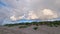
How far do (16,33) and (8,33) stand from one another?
1.87 metres

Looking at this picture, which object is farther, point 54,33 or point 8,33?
point 54,33

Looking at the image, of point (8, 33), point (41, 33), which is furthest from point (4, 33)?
point (41, 33)

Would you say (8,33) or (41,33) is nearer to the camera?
(8,33)

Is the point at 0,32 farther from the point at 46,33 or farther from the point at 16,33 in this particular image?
the point at 46,33

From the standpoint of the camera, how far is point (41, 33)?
39094 mm

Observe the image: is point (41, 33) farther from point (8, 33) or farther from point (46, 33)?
point (8, 33)

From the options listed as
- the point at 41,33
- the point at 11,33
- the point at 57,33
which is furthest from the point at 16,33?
the point at 57,33

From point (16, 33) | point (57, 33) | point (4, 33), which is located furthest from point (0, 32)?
point (57, 33)

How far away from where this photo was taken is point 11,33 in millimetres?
33219

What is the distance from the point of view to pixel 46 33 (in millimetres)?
39812

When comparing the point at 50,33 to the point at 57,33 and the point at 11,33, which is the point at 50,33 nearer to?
the point at 57,33

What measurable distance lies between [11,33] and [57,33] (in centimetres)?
1073

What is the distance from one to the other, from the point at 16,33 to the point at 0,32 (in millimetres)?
3126

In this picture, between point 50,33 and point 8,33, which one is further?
point 50,33
